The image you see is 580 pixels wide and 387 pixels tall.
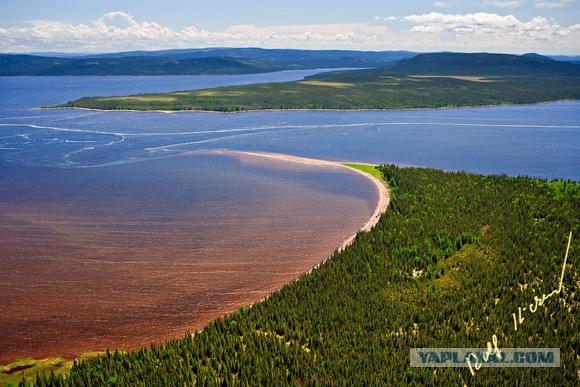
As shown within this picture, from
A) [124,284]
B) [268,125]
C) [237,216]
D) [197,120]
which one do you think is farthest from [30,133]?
[124,284]

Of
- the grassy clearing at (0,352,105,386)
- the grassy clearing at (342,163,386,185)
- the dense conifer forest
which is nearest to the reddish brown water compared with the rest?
the grassy clearing at (0,352,105,386)

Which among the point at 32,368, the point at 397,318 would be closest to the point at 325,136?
the point at 397,318

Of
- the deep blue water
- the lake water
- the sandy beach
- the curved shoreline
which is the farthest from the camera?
the deep blue water

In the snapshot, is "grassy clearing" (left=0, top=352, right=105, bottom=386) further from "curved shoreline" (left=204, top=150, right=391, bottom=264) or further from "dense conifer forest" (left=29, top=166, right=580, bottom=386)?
"curved shoreline" (left=204, top=150, right=391, bottom=264)

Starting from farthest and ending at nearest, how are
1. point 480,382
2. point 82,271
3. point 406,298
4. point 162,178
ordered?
1. point 162,178
2. point 82,271
3. point 406,298
4. point 480,382

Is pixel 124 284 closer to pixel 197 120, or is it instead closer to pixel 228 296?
pixel 228 296

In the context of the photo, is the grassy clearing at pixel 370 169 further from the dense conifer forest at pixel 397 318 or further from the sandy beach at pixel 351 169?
the dense conifer forest at pixel 397 318
